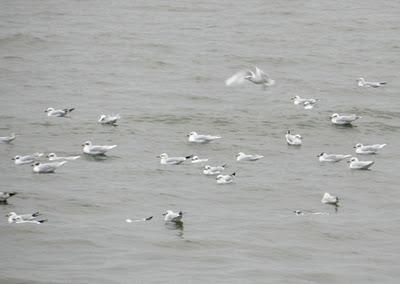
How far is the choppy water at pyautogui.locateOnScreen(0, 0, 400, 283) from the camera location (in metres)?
24.8

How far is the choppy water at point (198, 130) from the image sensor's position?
81.3 ft

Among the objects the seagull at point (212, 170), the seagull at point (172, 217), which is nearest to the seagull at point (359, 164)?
the seagull at point (212, 170)

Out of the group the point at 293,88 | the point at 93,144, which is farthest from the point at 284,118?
the point at 93,144

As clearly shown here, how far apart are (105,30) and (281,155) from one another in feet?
60.3

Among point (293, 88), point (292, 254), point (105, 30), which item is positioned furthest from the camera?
point (105, 30)

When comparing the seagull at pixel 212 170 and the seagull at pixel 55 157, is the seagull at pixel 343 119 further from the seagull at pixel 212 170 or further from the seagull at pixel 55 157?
the seagull at pixel 55 157

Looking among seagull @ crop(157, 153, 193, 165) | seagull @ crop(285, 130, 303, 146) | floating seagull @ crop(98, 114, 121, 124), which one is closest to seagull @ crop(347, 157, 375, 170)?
seagull @ crop(285, 130, 303, 146)

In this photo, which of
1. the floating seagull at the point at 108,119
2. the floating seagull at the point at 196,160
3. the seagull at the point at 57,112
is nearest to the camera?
the floating seagull at the point at 196,160

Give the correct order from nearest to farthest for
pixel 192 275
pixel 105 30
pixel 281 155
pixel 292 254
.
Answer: pixel 192 275 → pixel 292 254 → pixel 281 155 → pixel 105 30

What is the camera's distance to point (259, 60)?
151 feet

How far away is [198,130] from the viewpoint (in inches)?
1460

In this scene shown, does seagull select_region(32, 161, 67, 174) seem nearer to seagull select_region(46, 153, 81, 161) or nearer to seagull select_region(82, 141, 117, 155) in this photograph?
seagull select_region(46, 153, 81, 161)

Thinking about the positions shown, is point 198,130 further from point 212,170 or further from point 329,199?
point 329,199

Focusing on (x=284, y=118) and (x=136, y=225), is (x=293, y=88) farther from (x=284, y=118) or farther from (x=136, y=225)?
(x=136, y=225)
